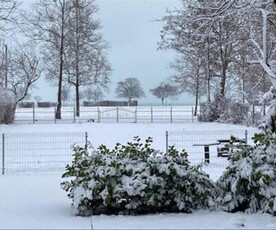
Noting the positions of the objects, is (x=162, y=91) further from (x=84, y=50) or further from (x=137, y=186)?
(x=137, y=186)

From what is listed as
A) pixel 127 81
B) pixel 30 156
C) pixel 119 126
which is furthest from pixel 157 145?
pixel 127 81

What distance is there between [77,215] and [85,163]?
0.92 meters

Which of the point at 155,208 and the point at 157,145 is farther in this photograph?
the point at 157,145

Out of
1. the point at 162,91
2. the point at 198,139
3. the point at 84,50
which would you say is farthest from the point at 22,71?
the point at 162,91

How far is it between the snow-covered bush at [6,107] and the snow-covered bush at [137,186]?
2327 centimetres

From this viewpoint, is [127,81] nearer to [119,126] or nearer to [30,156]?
[119,126]

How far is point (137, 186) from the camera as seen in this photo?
24.7ft

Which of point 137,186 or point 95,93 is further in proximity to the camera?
point 95,93

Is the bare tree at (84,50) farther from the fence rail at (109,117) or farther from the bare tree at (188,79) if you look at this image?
the bare tree at (188,79)

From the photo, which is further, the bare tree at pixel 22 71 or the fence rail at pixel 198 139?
the bare tree at pixel 22 71

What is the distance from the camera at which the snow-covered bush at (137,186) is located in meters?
7.51

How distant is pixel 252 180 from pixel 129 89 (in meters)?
86.6

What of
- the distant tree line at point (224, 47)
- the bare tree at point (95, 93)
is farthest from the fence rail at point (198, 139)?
the bare tree at point (95, 93)

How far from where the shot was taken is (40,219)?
24.0ft
